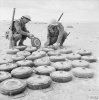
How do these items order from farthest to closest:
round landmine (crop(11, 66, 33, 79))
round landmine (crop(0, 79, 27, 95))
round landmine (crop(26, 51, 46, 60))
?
round landmine (crop(26, 51, 46, 60)) < round landmine (crop(11, 66, 33, 79)) < round landmine (crop(0, 79, 27, 95))

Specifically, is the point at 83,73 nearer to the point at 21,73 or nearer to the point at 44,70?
the point at 44,70

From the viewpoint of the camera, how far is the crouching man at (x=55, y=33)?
A: 22.5ft

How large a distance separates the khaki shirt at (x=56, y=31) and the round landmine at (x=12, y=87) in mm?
3567

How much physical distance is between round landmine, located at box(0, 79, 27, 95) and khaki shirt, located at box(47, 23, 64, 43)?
11.7ft

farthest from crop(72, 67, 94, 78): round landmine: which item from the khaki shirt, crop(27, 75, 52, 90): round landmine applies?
the khaki shirt

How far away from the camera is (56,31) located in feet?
23.3

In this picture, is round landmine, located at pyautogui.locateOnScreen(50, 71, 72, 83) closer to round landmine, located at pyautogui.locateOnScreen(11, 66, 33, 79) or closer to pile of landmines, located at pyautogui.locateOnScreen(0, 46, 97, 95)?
pile of landmines, located at pyautogui.locateOnScreen(0, 46, 97, 95)

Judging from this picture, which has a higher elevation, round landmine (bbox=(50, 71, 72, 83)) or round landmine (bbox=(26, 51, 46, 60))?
round landmine (bbox=(26, 51, 46, 60))

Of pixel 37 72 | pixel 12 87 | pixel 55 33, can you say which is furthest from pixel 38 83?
pixel 55 33

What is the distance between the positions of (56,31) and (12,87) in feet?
13.1

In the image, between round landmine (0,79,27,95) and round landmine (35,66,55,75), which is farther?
round landmine (35,66,55,75)

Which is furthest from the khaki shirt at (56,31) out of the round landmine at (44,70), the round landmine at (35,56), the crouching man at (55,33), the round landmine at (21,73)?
the round landmine at (21,73)

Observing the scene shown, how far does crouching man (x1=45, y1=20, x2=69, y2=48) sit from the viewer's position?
686cm

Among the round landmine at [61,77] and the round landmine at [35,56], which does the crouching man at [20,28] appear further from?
the round landmine at [61,77]
